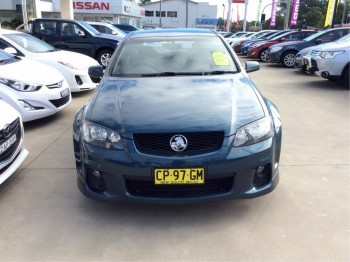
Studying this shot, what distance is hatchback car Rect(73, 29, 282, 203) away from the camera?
2639 millimetres

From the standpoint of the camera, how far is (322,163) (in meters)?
4.08

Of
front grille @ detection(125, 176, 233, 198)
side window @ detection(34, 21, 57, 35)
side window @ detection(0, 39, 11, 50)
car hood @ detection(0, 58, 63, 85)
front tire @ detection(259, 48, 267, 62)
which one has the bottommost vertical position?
front tire @ detection(259, 48, 267, 62)

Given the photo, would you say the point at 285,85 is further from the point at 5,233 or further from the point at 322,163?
the point at 5,233

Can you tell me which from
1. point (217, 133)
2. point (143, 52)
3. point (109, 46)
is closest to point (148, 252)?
point (217, 133)

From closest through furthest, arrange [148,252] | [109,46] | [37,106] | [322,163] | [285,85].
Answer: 1. [148,252]
2. [322,163]
3. [37,106]
4. [285,85]
5. [109,46]

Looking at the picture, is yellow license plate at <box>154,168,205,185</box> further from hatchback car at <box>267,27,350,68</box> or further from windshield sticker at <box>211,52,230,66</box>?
hatchback car at <box>267,27,350,68</box>

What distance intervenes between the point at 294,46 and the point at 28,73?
10.0 metres

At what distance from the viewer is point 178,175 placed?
2.63m

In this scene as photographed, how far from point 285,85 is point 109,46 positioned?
5.39 m

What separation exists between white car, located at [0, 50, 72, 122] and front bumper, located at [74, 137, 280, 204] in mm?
2848

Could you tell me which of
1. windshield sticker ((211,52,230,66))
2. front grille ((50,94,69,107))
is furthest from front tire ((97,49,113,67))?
windshield sticker ((211,52,230,66))

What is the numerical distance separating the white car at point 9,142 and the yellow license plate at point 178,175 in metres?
1.56

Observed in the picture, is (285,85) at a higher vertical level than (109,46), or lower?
lower

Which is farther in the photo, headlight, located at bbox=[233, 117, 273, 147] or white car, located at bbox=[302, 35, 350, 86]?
white car, located at bbox=[302, 35, 350, 86]
